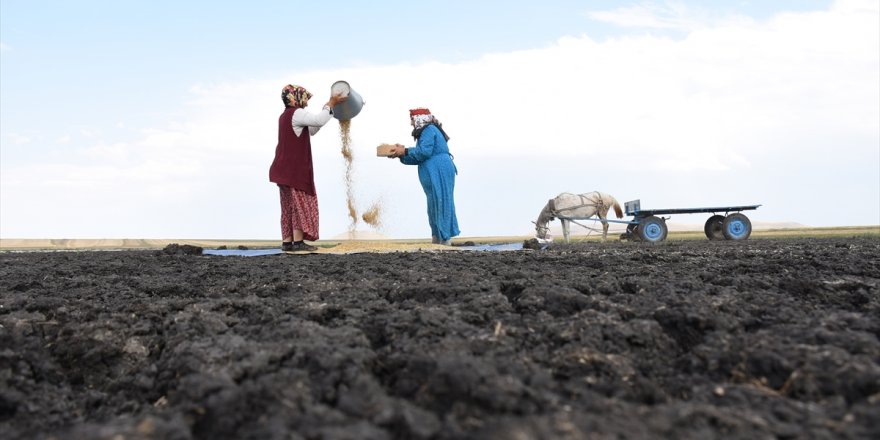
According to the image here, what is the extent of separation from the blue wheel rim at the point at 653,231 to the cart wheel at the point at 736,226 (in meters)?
1.24

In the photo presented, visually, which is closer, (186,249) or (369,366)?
(369,366)

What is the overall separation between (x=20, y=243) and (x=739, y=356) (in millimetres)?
16657

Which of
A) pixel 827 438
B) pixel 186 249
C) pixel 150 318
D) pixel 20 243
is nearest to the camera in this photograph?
pixel 827 438

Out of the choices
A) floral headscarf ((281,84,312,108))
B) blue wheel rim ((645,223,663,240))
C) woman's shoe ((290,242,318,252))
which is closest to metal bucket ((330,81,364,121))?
floral headscarf ((281,84,312,108))

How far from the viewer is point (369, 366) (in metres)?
1.85

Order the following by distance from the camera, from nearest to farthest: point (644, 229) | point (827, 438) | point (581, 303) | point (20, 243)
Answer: point (827, 438), point (581, 303), point (644, 229), point (20, 243)

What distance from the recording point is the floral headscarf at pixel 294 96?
26.6 ft

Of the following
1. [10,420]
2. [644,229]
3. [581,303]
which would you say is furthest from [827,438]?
[644,229]

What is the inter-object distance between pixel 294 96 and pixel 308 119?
0.56m

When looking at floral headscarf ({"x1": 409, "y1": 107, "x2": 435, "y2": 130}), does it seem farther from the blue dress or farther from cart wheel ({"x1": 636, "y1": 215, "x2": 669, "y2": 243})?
cart wheel ({"x1": 636, "y1": 215, "x2": 669, "y2": 243})

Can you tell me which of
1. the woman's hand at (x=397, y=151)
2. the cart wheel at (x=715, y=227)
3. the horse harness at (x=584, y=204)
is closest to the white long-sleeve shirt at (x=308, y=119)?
the woman's hand at (x=397, y=151)

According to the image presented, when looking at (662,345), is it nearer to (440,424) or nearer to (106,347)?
(440,424)

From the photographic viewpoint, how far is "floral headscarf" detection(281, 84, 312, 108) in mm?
8109

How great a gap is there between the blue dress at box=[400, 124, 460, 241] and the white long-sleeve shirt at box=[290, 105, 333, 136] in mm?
1440
